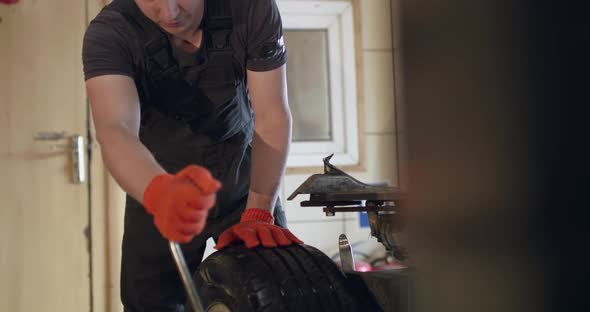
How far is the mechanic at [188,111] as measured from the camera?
41.9 inches

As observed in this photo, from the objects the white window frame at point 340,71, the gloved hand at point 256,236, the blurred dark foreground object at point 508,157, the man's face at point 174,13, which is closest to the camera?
the blurred dark foreground object at point 508,157

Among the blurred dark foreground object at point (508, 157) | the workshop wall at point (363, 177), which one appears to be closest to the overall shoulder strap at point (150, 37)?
the blurred dark foreground object at point (508, 157)

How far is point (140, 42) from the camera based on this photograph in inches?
45.9

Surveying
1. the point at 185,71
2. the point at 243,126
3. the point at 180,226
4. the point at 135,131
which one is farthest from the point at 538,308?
the point at 243,126

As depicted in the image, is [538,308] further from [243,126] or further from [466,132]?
[243,126]

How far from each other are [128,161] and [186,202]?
0.41m

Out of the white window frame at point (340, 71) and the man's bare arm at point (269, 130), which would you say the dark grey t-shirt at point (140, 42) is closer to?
the man's bare arm at point (269, 130)

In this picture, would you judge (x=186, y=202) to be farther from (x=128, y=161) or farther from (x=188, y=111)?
(x=188, y=111)

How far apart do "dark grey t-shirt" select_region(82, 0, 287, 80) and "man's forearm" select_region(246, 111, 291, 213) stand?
4.5 inches

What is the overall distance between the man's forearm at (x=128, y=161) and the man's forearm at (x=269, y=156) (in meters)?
0.30

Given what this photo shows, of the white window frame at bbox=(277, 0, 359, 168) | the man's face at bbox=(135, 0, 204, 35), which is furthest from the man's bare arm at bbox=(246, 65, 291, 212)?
the white window frame at bbox=(277, 0, 359, 168)

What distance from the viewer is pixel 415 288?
39 cm

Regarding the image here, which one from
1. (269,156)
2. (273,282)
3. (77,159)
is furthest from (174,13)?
(77,159)

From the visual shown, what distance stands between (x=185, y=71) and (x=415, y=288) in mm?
920
